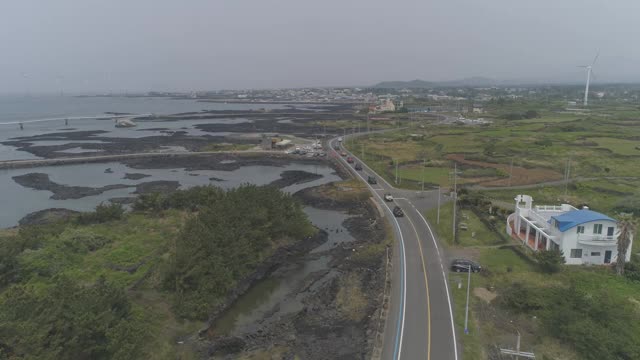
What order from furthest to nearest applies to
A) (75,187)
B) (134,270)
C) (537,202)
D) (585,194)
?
(75,187) → (585,194) → (537,202) → (134,270)

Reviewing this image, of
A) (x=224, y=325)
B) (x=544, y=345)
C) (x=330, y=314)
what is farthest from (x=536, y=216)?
(x=224, y=325)

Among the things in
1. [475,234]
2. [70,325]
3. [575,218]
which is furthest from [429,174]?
[70,325]

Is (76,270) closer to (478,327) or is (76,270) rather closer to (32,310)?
(32,310)

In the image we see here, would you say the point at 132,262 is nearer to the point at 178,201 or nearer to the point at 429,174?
the point at 178,201

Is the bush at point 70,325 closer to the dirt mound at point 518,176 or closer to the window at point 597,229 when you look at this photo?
the window at point 597,229

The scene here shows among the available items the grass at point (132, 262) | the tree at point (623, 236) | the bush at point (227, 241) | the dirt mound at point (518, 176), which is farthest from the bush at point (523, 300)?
the dirt mound at point (518, 176)

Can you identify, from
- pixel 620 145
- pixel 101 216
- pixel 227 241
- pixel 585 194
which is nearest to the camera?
pixel 227 241

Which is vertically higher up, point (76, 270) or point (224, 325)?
point (76, 270)
